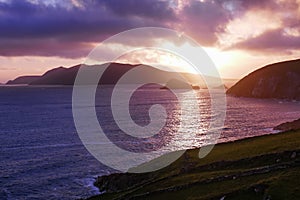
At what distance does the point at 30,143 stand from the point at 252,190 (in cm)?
7248

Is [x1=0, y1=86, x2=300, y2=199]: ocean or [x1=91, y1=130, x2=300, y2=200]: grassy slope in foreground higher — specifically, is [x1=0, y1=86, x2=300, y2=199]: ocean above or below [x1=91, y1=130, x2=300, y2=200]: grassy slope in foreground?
below

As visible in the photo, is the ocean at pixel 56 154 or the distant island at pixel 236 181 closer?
the distant island at pixel 236 181

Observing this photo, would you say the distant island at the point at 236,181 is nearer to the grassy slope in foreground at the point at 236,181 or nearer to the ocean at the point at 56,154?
the grassy slope in foreground at the point at 236,181

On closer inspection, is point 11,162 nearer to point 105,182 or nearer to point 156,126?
point 105,182

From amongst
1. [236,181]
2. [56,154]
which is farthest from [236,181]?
[56,154]

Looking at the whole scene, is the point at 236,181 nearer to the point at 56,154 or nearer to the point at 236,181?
the point at 236,181

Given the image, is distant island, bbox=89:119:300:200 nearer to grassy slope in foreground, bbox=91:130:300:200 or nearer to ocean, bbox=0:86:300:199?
grassy slope in foreground, bbox=91:130:300:200

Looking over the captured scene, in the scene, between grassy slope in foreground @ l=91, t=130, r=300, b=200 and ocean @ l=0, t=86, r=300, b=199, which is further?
ocean @ l=0, t=86, r=300, b=199

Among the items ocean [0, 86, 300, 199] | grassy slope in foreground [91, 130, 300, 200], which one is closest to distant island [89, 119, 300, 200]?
grassy slope in foreground [91, 130, 300, 200]

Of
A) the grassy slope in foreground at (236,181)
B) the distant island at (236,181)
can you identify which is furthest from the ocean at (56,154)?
the grassy slope in foreground at (236,181)

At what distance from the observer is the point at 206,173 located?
42.0 meters

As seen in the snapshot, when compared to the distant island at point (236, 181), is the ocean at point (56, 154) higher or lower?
lower

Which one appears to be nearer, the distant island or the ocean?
the distant island

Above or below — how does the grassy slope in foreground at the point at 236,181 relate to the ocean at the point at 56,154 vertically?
above
